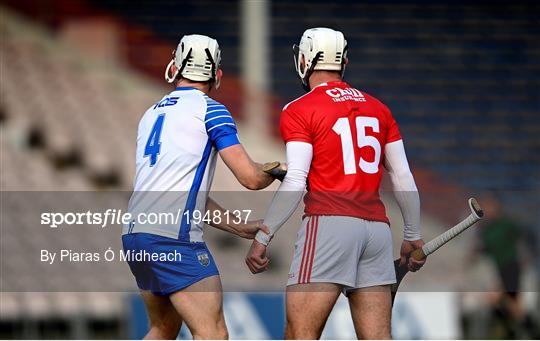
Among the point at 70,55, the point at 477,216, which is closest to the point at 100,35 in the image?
the point at 70,55

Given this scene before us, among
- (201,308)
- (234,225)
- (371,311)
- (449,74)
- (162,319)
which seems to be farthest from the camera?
(449,74)

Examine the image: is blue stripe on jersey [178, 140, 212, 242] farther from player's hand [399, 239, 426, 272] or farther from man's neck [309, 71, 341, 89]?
player's hand [399, 239, 426, 272]

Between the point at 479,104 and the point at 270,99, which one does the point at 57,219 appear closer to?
the point at 270,99

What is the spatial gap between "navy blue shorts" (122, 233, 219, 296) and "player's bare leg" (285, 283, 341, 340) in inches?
14.8

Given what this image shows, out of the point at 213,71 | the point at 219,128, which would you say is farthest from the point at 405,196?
the point at 213,71

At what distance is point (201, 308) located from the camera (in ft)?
18.6

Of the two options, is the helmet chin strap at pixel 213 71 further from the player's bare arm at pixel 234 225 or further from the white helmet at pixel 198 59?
the player's bare arm at pixel 234 225

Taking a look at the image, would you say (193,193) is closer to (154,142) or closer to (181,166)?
(181,166)

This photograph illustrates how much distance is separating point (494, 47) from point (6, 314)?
4787 mm

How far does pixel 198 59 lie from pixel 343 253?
1020mm

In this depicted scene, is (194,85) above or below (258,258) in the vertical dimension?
above

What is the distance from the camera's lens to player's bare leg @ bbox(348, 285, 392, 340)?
5.77 metres

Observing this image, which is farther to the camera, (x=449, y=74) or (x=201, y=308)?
(x=449, y=74)

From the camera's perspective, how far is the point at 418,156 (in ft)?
38.1
